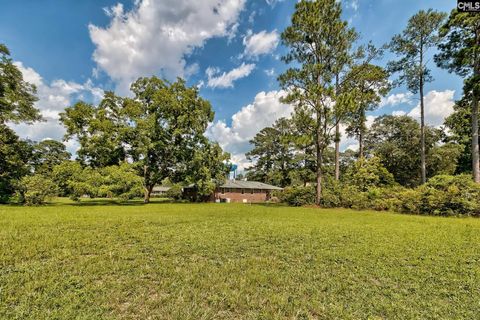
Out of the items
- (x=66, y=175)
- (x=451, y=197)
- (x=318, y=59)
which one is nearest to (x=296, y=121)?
(x=318, y=59)

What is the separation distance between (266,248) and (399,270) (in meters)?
2.73

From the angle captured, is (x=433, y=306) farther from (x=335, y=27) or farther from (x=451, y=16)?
(x=451, y=16)

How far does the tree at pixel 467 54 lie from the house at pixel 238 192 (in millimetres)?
21232

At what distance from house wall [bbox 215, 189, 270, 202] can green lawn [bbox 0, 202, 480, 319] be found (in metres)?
27.2

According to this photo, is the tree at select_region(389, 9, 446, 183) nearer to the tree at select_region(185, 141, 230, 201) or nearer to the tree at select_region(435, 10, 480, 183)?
the tree at select_region(435, 10, 480, 183)

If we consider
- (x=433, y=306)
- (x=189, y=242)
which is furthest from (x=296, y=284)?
(x=189, y=242)

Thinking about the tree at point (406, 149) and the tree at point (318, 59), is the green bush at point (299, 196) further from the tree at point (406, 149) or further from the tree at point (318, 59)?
the tree at point (406, 149)

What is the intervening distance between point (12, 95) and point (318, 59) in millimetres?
28024

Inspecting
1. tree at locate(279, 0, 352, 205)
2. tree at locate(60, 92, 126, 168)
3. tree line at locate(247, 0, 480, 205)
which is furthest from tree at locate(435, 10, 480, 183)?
tree at locate(60, 92, 126, 168)

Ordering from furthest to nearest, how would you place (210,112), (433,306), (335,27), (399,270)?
(210,112), (335,27), (399,270), (433,306)

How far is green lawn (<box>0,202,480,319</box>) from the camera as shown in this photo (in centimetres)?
282

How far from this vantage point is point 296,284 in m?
3.65

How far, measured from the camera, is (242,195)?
35281mm

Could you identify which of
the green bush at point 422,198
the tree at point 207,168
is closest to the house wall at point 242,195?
the tree at point 207,168
